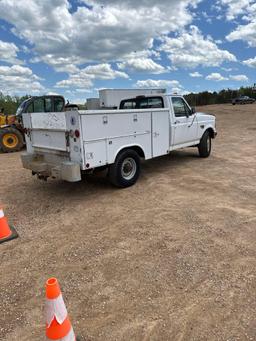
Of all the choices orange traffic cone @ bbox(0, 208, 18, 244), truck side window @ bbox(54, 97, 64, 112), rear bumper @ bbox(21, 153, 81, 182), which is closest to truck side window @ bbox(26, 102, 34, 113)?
truck side window @ bbox(54, 97, 64, 112)

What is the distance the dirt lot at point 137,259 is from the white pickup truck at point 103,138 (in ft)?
2.12

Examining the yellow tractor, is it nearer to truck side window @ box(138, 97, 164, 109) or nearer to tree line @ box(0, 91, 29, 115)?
truck side window @ box(138, 97, 164, 109)

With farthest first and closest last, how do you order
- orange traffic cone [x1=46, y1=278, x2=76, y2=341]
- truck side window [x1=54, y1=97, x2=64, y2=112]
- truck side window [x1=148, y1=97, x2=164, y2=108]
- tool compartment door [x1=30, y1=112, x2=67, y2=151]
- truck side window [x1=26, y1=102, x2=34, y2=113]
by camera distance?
1. truck side window [x1=54, y1=97, x2=64, y2=112]
2. truck side window [x1=26, y1=102, x2=34, y2=113]
3. truck side window [x1=148, y1=97, x2=164, y2=108]
4. tool compartment door [x1=30, y1=112, x2=67, y2=151]
5. orange traffic cone [x1=46, y1=278, x2=76, y2=341]

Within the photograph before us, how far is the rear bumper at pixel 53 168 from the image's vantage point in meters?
5.37

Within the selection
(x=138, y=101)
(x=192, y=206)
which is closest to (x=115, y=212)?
(x=192, y=206)

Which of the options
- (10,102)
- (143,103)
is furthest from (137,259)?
(10,102)

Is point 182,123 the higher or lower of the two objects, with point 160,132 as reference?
higher

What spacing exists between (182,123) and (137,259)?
16.9ft

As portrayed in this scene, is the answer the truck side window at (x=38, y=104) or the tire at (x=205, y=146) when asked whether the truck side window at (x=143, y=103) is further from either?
the truck side window at (x=38, y=104)

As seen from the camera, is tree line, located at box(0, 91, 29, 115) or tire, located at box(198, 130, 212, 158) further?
tree line, located at box(0, 91, 29, 115)

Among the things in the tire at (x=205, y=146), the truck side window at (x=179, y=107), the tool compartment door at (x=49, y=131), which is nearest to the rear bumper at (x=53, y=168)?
the tool compartment door at (x=49, y=131)

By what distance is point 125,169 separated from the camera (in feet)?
21.7

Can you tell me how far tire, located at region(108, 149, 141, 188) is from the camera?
20.3 feet

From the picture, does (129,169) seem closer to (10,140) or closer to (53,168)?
(53,168)
